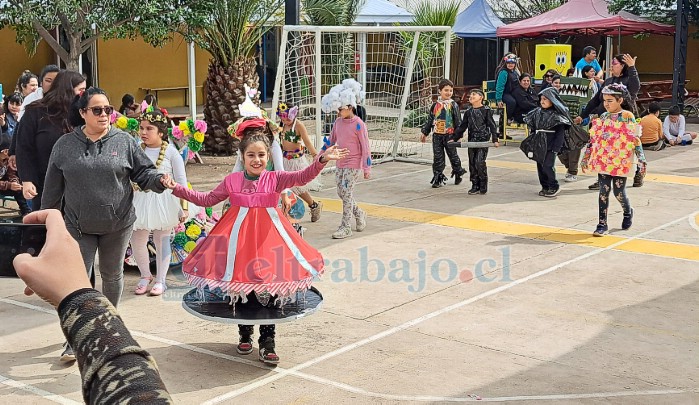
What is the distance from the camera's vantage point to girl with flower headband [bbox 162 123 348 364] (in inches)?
241

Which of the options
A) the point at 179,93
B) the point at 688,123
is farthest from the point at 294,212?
the point at 179,93

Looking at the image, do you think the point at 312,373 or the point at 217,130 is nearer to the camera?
the point at 312,373

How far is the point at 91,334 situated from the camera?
61.6 inches

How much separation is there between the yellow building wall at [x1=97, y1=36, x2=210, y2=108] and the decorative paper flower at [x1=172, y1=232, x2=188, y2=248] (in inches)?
638

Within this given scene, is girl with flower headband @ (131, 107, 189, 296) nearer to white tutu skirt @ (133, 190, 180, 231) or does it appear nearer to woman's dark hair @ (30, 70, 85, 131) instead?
white tutu skirt @ (133, 190, 180, 231)

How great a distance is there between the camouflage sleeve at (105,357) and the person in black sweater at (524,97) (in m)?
17.0

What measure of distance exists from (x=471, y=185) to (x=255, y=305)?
26.7 feet

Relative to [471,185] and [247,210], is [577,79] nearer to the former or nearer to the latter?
[471,185]

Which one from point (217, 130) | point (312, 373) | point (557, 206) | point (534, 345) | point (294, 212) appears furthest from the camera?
point (217, 130)

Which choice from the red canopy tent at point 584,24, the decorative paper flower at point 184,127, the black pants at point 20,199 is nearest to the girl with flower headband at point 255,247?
the decorative paper flower at point 184,127

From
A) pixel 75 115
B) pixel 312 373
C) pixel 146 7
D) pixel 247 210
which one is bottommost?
pixel 312 373

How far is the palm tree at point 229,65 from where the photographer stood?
16625 mm

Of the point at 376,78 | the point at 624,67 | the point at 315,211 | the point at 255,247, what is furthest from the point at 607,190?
the point at 376,78

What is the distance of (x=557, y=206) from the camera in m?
12.4
